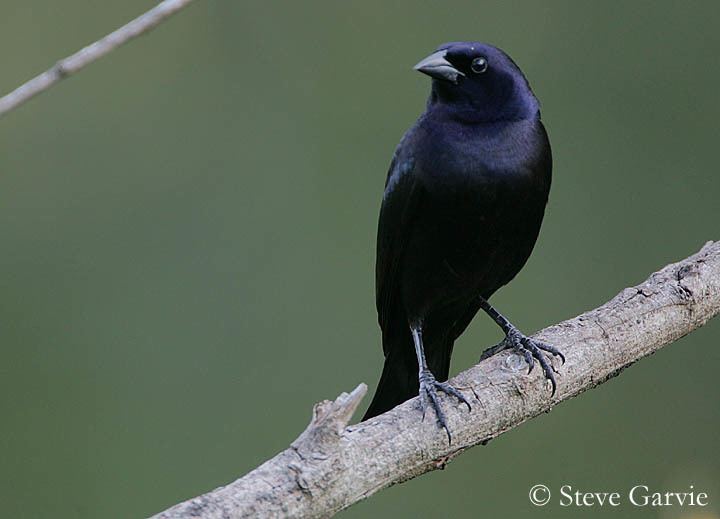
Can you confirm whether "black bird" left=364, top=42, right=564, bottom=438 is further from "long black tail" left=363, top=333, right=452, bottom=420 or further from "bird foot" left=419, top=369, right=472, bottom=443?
"long black tail" left=363, top=333, right=452, bottom=420

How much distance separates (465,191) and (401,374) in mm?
680

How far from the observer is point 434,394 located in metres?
2.59

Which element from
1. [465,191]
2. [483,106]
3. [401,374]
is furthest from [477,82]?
[401,374]

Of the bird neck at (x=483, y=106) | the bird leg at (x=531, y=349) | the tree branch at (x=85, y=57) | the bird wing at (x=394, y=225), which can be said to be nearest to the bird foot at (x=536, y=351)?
the bird leg at (x=531, y=349)

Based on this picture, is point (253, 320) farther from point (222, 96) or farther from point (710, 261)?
point (710, 261)

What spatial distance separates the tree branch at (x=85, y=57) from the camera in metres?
1.19

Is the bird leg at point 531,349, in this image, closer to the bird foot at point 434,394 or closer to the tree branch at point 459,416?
the tree branch at point 459,416

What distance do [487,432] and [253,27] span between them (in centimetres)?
296

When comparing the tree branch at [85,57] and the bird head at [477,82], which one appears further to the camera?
the bird head at [477,82]

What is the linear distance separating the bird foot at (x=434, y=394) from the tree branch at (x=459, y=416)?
23mm

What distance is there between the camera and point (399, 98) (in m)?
5.07

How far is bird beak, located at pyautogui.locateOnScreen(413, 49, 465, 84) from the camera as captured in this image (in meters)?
2.99

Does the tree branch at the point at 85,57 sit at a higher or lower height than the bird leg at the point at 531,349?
higher

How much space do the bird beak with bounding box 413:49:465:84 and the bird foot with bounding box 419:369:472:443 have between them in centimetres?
78
